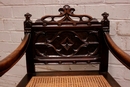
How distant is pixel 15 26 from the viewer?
119 cm

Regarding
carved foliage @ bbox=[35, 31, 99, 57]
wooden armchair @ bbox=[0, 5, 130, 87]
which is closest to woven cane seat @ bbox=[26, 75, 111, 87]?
wooden armchair @ bbox=[0, 5, 130, 87]

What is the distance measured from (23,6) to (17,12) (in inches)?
2.5

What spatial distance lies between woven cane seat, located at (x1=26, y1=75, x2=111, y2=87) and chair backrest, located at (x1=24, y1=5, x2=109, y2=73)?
11 centimetres

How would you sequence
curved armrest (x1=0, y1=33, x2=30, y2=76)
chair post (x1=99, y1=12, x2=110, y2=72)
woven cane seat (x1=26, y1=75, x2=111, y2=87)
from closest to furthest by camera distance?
curved armrest (x1=0, y1=33, x2=30, y2=76) → woven cane seat (x1=26, y1=75, x2=111, y2=87) → chair post (x1=99, y1=12, x2=110, y2=72)

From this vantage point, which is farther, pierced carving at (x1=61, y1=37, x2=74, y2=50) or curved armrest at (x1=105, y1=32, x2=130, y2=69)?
pierced carving at (x1=61, y1=37, x2=74, y2=50)

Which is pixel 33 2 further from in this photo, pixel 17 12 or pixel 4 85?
pixel 4 85

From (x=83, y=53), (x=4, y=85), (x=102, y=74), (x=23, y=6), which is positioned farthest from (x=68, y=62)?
(x=4, y=85)

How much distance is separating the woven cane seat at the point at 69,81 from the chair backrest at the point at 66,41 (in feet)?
0.37

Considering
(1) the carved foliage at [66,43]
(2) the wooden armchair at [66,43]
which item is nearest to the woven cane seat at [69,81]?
(2) the wooden armchair at [66,43]

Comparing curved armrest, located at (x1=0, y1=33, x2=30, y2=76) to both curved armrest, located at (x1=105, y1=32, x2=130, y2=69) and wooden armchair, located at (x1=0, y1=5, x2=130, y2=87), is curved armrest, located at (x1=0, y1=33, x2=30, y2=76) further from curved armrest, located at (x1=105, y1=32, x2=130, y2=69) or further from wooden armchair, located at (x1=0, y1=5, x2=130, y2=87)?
curved armrest, located at (x1=105, y1=32, x2=130, y2=69)

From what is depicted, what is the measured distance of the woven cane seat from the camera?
82cm

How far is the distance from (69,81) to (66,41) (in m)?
0.25

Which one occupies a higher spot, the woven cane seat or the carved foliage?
the carved foliage

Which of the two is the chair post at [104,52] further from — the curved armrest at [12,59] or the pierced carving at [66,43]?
the curved armrest at [12,59]
